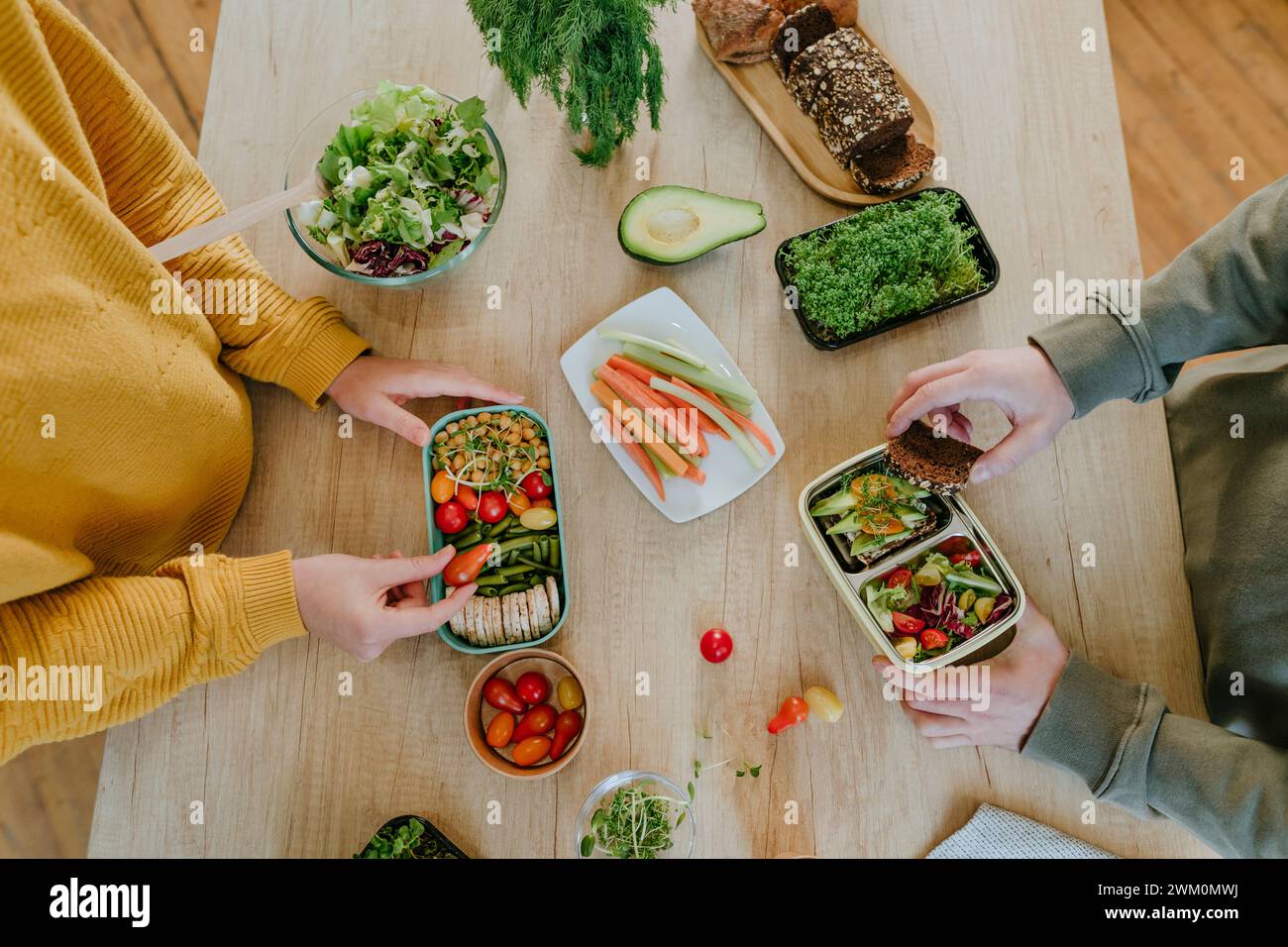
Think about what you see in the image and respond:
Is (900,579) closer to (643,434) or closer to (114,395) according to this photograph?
(643,434)

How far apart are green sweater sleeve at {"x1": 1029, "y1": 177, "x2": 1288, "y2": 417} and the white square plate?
0.54 meters

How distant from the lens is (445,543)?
5.10ft

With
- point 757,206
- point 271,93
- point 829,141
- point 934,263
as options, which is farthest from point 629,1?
point 271,93

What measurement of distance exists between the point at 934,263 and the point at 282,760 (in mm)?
1516

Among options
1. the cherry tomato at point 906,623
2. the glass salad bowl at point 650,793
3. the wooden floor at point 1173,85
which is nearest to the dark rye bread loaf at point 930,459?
the cherry tomato at point 906,623

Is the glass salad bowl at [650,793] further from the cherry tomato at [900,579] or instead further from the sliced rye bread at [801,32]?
the sliced rye bread at [801,32]

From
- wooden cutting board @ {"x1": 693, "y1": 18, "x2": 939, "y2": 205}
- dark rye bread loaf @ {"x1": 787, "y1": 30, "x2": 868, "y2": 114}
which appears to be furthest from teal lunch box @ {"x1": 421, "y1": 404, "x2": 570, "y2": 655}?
dark rye bread loaf @ {"x1": 787, "y1": 30, "x2": 868, "y2": 114}

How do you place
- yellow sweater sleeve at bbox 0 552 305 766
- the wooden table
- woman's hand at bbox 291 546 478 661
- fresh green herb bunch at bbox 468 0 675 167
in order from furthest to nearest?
the wooden table < woman's hand at bbox 291 546 478 661 < fresh green herb bunch at bbox 468 0 675 167 < yellow sweater sleeve at bbox 0 552 305 766

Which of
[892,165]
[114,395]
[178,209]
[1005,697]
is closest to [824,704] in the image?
[1005,697]

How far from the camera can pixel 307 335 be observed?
155 cm

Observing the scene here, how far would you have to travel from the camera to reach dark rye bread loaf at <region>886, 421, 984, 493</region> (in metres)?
1.48

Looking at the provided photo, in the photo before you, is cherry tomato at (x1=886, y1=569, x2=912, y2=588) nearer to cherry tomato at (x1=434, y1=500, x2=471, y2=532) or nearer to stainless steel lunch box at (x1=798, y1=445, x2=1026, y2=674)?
stainless steel lunch box at (x1=798, y1=445, x2=1026, y2=674)

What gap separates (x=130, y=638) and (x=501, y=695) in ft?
1.97

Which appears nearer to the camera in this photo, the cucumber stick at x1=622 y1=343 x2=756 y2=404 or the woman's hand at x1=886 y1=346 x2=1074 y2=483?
the woman's hand at x1=886 y1=346 x2=1074 y2=483
